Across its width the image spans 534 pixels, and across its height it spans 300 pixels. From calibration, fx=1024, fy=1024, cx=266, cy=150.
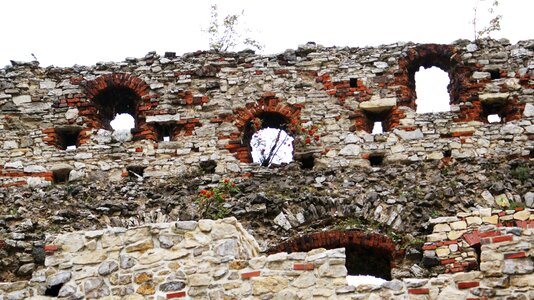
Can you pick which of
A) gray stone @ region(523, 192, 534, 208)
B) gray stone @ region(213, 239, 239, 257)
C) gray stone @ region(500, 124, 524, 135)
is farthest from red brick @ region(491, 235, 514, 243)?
gray stone @ region(500, 124, 524, 135)

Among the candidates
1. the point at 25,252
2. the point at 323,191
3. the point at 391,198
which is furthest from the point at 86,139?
the point at 391,198

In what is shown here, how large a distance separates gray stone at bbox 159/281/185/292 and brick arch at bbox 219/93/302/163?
602 cm

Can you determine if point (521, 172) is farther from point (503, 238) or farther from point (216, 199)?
point (503, 238)

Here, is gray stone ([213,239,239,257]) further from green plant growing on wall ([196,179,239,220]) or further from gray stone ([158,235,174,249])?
green plant growing on wall ([196,179,239,220])

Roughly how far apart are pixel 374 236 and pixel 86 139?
505cm

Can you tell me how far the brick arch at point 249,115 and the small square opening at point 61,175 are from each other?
2.44 m

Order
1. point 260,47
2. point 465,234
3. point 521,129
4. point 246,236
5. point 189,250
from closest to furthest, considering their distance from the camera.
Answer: point 189,250, point 246,236, point 465,234, point 521,129, point 260,47

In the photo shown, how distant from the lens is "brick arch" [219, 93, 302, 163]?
15.9 meters

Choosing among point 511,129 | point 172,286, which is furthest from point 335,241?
point 172,286

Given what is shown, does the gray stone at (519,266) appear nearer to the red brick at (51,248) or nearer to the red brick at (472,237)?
the red brick at (472,237)

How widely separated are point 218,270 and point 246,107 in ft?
21.6

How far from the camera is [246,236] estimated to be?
35.0 ft

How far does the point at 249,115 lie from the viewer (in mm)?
16156

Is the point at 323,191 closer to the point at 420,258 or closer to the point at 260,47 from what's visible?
the point at 420,258
